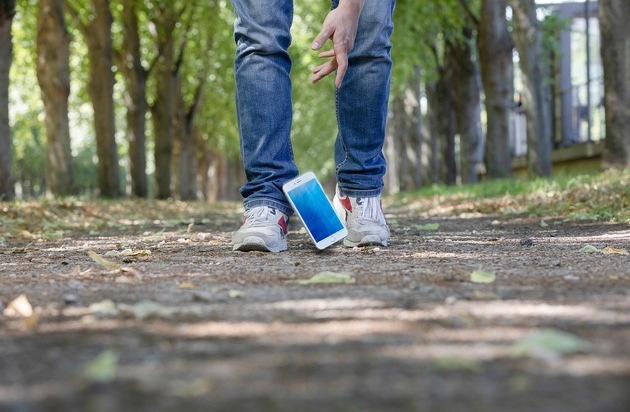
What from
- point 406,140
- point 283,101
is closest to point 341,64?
point 283,101

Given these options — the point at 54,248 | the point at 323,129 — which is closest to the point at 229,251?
the point at 54,248

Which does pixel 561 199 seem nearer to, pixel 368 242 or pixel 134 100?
pixel 368 242

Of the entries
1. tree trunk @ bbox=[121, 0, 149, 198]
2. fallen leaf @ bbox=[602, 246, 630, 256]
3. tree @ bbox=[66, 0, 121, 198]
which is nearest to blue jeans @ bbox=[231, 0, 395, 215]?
fallen leaf @ bbox=[602, 246, 630, 256]

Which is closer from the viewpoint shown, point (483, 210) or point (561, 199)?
point (561, 199)

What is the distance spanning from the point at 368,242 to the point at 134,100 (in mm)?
15060

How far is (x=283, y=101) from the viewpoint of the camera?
4527mm

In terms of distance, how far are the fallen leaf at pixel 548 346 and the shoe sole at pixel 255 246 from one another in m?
2.53

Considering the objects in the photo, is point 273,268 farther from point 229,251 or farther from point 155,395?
point 155,395

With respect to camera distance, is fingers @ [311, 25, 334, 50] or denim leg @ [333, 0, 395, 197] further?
denim leg @ [333, 0, 395, 197]

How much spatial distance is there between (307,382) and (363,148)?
10.5 feet

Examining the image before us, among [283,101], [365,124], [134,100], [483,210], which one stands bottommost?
[483,210]

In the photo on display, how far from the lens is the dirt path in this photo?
1.48 meters

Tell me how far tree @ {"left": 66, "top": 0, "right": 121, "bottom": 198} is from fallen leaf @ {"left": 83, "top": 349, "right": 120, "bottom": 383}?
A: 1476 centimetres

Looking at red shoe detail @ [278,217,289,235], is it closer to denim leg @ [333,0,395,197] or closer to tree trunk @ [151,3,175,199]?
denim leg @ [333,0,395,197]
